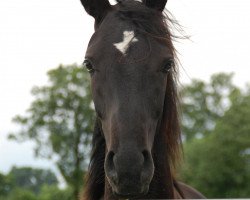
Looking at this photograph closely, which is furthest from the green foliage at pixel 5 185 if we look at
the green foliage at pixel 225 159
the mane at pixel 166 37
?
the mane at pixel 166 37

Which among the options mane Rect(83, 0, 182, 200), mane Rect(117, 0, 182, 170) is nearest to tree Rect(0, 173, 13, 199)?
mane Rect(83, 0, 182, 200)

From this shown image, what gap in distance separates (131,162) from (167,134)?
116 centimetres

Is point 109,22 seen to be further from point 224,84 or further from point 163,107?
point 224,84

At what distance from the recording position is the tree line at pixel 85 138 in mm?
36750

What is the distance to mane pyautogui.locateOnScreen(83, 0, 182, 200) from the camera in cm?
409

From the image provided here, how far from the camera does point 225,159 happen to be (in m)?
37.8

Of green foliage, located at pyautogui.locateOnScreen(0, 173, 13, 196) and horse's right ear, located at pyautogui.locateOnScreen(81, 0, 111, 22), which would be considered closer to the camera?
horse's right ear, located at pyautogui.locateOnScreen(81, 0, 111, 22)

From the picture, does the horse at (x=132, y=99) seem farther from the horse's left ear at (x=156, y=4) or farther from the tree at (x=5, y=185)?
the tree at (x=5, y=185)

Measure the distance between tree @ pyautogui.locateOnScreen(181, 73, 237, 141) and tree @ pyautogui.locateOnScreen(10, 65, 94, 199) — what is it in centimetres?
1686

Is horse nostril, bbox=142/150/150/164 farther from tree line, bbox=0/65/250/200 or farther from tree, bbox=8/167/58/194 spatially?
tree, bbox=8/167/58/194

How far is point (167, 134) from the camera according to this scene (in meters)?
4.35

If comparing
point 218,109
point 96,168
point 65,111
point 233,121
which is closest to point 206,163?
point 233,121

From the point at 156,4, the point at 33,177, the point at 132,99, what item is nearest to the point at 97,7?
the point at 156,4

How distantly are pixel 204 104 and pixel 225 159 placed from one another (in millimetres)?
19988
